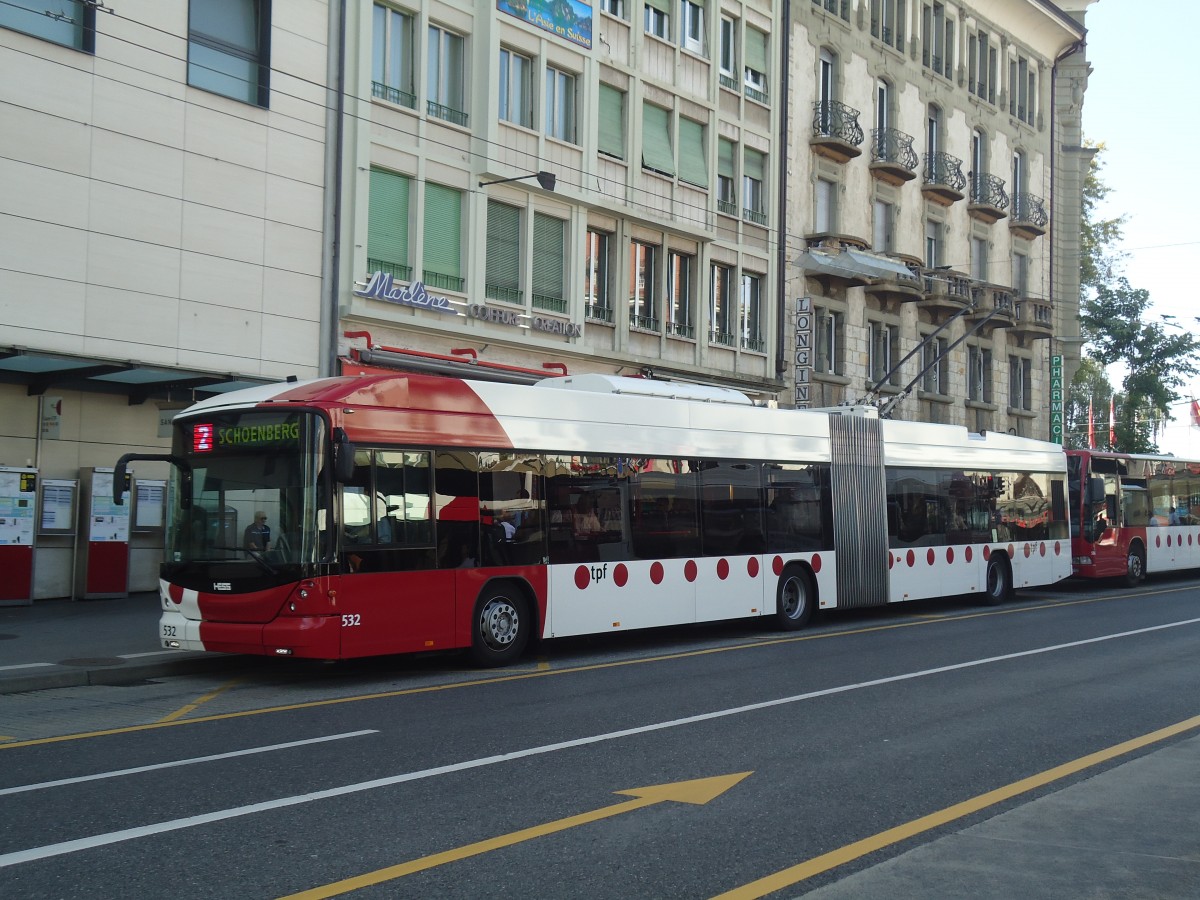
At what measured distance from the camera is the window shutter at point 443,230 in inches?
968

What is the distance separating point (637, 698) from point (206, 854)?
19.3 feet

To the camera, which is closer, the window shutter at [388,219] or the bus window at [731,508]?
the bus window at [731,508]

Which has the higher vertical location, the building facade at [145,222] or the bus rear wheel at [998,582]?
the building facade at [145,222]

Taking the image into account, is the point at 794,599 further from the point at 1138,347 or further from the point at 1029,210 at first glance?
the point at 1138,347

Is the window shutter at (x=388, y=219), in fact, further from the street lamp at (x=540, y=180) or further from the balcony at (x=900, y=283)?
the balcony at (x=900, y=283)

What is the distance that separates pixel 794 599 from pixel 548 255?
1102 centimetres

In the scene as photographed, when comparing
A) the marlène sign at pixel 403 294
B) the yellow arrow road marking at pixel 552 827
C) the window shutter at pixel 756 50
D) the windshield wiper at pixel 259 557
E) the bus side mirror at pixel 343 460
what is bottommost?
the yellow arrow road marking at pixel 552 827

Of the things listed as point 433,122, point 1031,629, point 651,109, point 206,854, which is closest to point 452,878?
point 206,854

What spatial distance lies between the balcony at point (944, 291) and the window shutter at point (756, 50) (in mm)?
8506

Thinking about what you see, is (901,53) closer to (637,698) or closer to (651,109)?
(651,109)

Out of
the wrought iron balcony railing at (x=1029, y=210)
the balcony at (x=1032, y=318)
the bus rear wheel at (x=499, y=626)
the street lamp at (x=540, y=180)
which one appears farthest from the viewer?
the wrought iron balcony railing at (x=1029, y=210)

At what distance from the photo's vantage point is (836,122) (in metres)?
36.0

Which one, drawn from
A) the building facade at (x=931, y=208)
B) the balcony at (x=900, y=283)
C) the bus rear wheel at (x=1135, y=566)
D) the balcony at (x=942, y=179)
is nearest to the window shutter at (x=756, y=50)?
the building facade at (x=931, y=208)

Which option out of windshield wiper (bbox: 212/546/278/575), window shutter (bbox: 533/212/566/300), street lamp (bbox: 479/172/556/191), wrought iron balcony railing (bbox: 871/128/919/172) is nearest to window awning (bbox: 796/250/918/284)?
wrought iron balcony railing (bbox: 871/128/919/172)
